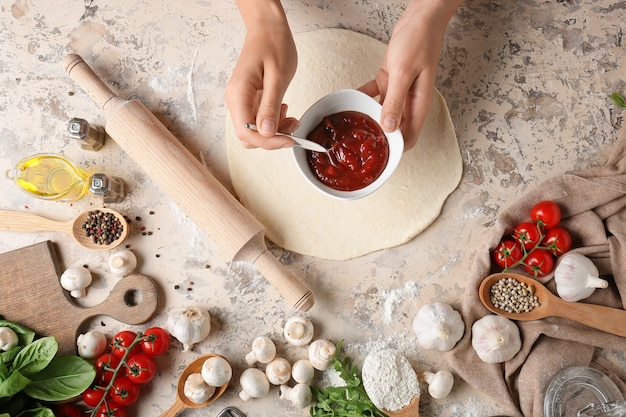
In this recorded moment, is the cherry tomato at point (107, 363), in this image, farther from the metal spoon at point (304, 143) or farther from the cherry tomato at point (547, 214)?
the cherry tomato at point (547, 214)

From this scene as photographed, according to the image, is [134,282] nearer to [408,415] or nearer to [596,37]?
[408,415]

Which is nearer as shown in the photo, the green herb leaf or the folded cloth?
the folded cloth

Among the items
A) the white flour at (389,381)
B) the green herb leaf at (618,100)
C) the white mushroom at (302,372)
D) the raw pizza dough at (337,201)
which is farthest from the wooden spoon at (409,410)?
the green herb leaf at (618,100)

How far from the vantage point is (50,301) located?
6.21ft

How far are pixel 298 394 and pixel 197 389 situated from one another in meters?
0.34

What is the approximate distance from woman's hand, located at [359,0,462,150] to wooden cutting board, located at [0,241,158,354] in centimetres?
107

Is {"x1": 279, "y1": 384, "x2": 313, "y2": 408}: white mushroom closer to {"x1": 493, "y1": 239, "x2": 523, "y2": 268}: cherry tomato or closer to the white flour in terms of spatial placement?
the white flour

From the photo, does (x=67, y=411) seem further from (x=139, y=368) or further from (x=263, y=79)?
(x=263, y=79)

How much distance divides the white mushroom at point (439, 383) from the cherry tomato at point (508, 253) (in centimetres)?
43

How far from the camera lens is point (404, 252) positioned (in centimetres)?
189

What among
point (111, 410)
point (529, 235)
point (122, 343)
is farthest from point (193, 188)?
point (529, 235)

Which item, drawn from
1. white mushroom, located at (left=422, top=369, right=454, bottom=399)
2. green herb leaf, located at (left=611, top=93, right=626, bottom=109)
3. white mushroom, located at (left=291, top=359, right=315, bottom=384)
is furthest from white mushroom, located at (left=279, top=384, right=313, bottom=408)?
green herb leaf, located at (left=611, top=93, right=626, bottom=109)

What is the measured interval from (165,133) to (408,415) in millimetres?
1282

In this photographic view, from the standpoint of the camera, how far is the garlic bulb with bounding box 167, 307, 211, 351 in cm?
181
